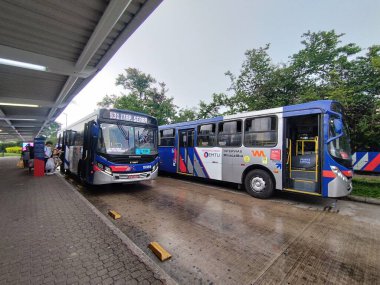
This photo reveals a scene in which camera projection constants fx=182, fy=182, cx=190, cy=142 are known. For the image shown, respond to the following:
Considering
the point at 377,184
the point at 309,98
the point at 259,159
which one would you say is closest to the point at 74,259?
the point at 259,159

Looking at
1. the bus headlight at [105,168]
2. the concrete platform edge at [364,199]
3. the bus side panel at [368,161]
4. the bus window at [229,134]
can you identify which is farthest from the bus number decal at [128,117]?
the bus side panel at [368,161]

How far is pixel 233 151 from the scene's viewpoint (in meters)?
7.43

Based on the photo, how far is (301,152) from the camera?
6617 millimetres

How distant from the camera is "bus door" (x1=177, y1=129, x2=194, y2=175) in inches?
372

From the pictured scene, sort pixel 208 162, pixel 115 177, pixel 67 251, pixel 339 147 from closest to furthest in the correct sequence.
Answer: pixel 67 251 → pixel 339 147 → pixel 115 177 → pixel 208 162

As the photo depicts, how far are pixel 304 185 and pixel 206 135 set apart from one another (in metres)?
4.40

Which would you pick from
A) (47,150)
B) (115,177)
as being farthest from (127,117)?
(47,150)

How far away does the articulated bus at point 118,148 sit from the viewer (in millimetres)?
6352

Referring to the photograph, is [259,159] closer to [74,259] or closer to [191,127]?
[191,127]

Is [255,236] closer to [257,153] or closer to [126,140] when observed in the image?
[257,153]

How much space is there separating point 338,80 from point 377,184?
835 cm

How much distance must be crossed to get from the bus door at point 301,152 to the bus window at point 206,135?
3.14m

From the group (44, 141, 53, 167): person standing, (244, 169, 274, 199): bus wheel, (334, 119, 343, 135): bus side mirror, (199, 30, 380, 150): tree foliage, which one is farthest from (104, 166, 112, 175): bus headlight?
(199, 30, 380, 150): tree foliage

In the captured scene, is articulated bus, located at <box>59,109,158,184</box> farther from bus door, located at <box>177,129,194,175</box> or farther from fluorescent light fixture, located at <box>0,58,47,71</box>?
fluorescent light fixture, located at <box>0,58,47,71</box>
